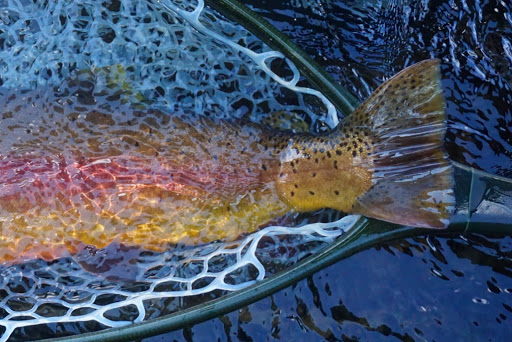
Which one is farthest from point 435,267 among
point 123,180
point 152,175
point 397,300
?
point 123,180

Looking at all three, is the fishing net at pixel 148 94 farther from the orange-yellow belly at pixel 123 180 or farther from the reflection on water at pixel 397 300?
the reflection on water at pixel 397 300

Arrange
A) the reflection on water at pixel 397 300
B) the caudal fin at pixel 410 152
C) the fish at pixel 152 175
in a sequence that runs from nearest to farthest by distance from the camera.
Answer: the caudal fin at pixel 410 152, the fish at pixel 152 175, the reflection on water at pixel 397 300

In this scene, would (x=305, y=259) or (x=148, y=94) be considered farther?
(x=148, y=94)

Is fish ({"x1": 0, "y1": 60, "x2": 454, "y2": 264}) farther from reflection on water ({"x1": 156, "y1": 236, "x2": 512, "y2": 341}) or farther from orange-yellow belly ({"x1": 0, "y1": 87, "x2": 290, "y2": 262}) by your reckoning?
reflection on water ({"x1": 156, "y1": 236, "x2": 512, "y2": 341})

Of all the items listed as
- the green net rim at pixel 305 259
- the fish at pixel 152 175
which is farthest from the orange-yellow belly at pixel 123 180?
the green net rim at pixel 305 259

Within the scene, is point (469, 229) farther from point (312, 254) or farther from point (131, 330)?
point (131, 330)

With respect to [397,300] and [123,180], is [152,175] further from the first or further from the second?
[397,300]
